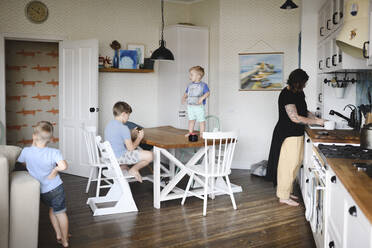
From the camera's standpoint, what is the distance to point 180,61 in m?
6.85

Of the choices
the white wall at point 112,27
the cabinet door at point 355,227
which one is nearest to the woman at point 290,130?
the cabinet door at point 355,227

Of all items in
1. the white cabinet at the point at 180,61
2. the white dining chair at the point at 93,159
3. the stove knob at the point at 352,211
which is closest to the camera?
the stove knob at the point at 352,211

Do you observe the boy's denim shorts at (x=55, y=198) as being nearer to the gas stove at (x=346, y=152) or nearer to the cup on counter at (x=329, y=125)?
the gas stove at (x=346, y=152)

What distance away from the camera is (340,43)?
3.75m

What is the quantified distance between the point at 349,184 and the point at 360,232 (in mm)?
285

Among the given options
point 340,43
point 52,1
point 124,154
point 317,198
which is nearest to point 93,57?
point 52,1

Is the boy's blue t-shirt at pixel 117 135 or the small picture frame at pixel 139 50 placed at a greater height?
the small picture frame at pixel 139 50

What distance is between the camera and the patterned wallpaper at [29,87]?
7.59 metres

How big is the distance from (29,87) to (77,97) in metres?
2.01

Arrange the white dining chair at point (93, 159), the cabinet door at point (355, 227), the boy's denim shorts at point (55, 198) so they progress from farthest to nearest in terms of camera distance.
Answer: the white dining chair at point (93, 159) → the boy's denim shorts at point (55, 198) → the cabinet door at point (355, 227)

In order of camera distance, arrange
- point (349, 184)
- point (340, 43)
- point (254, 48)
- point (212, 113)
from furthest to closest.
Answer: point (212, 113), point (254, 48), point (340, 43), point (349, 184)

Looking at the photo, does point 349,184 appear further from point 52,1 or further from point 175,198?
point 52,1

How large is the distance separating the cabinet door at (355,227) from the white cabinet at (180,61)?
16.3ft

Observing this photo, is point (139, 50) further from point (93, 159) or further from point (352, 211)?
point (352, 211)
